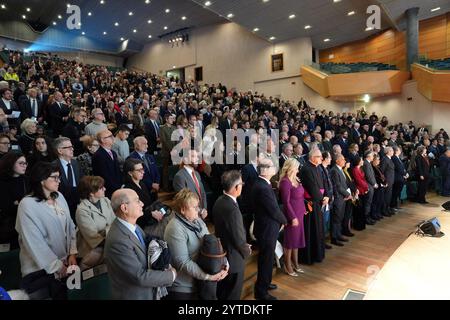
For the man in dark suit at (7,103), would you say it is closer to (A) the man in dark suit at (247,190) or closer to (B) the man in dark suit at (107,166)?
(B) the man in dark suit at (107,166)

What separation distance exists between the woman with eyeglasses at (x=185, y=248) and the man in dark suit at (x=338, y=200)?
2940 millimetres

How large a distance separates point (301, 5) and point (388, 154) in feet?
27.8

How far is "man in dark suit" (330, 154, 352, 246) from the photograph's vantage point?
4.46m

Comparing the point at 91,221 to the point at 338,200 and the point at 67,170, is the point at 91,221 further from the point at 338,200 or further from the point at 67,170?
the point at 338,200

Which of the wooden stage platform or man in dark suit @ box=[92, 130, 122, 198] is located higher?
man in dark suit @ box=[92, 130, 122, 198]

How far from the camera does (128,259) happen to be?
1.65 metres

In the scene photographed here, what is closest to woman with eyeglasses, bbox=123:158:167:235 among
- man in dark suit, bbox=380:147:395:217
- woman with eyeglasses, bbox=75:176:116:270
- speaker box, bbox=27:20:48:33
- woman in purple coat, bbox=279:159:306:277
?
woman with eyeglasses, bbox=75:176:116:270

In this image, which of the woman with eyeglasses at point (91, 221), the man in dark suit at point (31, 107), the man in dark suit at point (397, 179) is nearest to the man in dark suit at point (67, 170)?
the woman with eyeglasses at point (91, 221)

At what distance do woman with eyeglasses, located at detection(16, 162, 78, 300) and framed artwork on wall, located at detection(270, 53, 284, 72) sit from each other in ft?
54.1

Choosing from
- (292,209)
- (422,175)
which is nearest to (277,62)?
(422,175)

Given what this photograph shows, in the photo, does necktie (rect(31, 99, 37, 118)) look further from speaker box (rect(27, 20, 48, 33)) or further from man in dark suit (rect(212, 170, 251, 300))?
speaker box (rect(27, 20, 48, 33))

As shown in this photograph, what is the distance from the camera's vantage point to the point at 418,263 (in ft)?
12.1

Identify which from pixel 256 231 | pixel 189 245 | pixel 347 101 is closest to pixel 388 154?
pixel 256 231

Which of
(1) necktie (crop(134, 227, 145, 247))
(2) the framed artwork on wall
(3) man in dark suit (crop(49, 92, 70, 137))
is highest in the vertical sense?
(2) the framed artwork on wall
